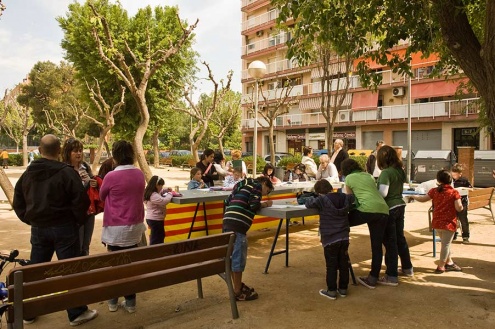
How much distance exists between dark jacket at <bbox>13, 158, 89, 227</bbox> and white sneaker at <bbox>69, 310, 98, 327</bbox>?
0.97 metres

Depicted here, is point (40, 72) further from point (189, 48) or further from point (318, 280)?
point (318, 280)

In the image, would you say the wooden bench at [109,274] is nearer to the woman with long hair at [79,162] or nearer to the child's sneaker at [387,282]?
the woman with long hair at [79,162]

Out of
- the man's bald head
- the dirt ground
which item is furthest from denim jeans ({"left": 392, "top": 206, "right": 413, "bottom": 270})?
the man's bald head

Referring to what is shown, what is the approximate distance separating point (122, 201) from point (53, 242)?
0.72m

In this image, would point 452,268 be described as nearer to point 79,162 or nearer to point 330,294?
point 330,294

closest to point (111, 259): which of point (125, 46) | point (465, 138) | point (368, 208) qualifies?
point (368, 208)

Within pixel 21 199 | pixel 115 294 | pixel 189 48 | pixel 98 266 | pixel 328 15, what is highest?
pixel 189 48

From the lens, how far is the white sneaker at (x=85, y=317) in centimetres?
414

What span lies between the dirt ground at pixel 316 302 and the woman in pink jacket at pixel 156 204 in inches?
32.9

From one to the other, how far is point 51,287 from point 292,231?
6240mm

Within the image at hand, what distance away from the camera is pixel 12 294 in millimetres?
2932

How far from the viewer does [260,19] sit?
44.7 meters

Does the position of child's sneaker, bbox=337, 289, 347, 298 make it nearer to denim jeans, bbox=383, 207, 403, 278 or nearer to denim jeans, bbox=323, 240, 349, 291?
denim jeans, bbox=323, 240, 349, 291

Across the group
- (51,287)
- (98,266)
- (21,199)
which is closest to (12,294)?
(51,287)
